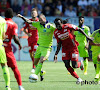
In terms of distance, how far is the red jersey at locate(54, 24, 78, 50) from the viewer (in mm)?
11758

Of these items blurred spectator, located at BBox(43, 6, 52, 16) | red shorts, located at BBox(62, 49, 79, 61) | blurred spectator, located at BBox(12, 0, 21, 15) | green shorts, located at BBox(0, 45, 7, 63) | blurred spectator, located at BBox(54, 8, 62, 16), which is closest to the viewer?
green shorts, located at BBox(0, 45, 7, 63)

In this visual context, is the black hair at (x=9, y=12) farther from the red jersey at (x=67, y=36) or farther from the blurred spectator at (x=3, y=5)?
the blurred spectator at (x=3, y=5)

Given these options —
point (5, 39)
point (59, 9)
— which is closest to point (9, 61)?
point (5, 39)

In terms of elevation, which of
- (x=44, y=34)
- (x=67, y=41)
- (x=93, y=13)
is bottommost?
(x=93, y=13)

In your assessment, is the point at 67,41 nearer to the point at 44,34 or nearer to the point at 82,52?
the point at 44,34

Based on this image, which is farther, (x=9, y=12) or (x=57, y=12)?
(x=57, y=12)

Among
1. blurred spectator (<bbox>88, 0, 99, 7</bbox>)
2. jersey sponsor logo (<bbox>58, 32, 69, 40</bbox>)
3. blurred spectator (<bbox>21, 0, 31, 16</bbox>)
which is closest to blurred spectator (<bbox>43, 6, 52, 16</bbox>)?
blurred spectator (<bbox>21, 0, 31, 16</bbox>)

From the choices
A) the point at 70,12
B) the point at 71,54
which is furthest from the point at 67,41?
the point at 70,12

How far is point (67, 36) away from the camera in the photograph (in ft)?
38.9

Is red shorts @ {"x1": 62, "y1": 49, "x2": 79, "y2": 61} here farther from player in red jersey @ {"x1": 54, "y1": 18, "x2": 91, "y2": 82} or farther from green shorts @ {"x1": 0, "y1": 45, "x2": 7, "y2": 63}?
green shorts @ {"x1": 0, "y1": 45, "x2": 7, "y2": 63}

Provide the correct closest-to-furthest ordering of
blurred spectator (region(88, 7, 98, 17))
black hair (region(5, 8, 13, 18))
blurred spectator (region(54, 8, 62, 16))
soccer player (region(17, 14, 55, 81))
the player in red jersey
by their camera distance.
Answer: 1. black hair (region(5, 8, 13, 18))
2. the player in red jersey
3. soccer player (region(17, 14, 55, 81))
4. blurred spectator (region(54, 8, 62, 16))
5. blurred spectator (region(88, 7, 98, 17))

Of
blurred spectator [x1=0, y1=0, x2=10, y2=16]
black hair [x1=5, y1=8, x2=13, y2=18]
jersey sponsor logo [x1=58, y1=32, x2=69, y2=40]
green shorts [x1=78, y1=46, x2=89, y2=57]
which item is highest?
black hair [x1=5, y1=8, x2=13, y2=18]

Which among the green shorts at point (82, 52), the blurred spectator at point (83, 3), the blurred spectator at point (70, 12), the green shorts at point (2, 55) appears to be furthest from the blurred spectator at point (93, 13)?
the green shorts at point (2, 55)

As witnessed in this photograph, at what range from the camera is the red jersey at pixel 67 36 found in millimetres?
11758
